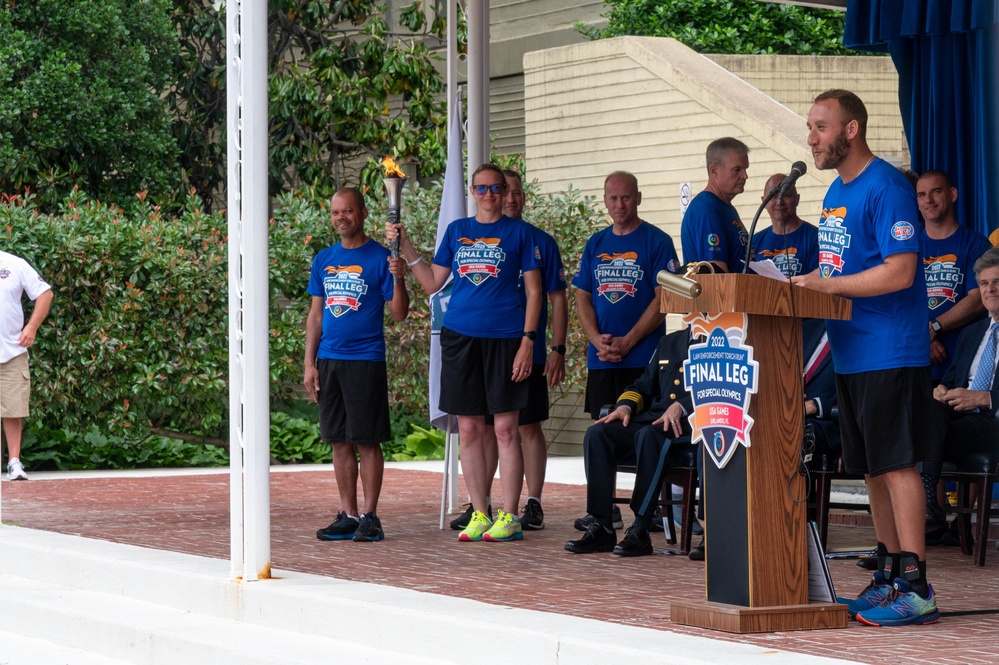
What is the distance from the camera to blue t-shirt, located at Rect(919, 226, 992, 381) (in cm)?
880

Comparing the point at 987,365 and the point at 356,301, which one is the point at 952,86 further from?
the point at 356,301

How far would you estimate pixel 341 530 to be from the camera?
28.8ft

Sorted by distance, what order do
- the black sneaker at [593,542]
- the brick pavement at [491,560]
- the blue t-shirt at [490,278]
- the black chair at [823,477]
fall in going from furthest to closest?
the blue t-shirt at [490,278] < the black sneaker at [593,542] < the black chair at [823,477] < the brick pavement at [491,560]

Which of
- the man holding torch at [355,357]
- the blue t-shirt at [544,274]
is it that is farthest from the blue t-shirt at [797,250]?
the man holding torch at [355,357]

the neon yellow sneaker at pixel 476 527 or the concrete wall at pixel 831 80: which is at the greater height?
the concrete wall at pixel 831 80

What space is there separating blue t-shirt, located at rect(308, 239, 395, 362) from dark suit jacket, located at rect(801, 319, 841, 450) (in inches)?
96.0

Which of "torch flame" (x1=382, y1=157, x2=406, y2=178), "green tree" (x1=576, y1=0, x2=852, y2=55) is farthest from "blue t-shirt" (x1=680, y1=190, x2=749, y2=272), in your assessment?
"green tree" (x1=576, y1=0, x2=852, y2=55)

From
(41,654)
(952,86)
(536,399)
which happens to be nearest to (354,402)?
(536,399)

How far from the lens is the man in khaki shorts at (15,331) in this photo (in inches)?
495

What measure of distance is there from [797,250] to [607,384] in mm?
1448

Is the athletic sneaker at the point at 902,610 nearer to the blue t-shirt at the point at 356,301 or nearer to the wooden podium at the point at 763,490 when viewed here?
the wooden podium at the point at 763,490

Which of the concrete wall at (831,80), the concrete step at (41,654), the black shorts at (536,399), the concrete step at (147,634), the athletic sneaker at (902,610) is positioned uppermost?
the concrete wall at (831,80)

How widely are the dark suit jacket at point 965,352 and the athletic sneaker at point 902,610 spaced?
261 cm

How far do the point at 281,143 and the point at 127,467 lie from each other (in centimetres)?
572
